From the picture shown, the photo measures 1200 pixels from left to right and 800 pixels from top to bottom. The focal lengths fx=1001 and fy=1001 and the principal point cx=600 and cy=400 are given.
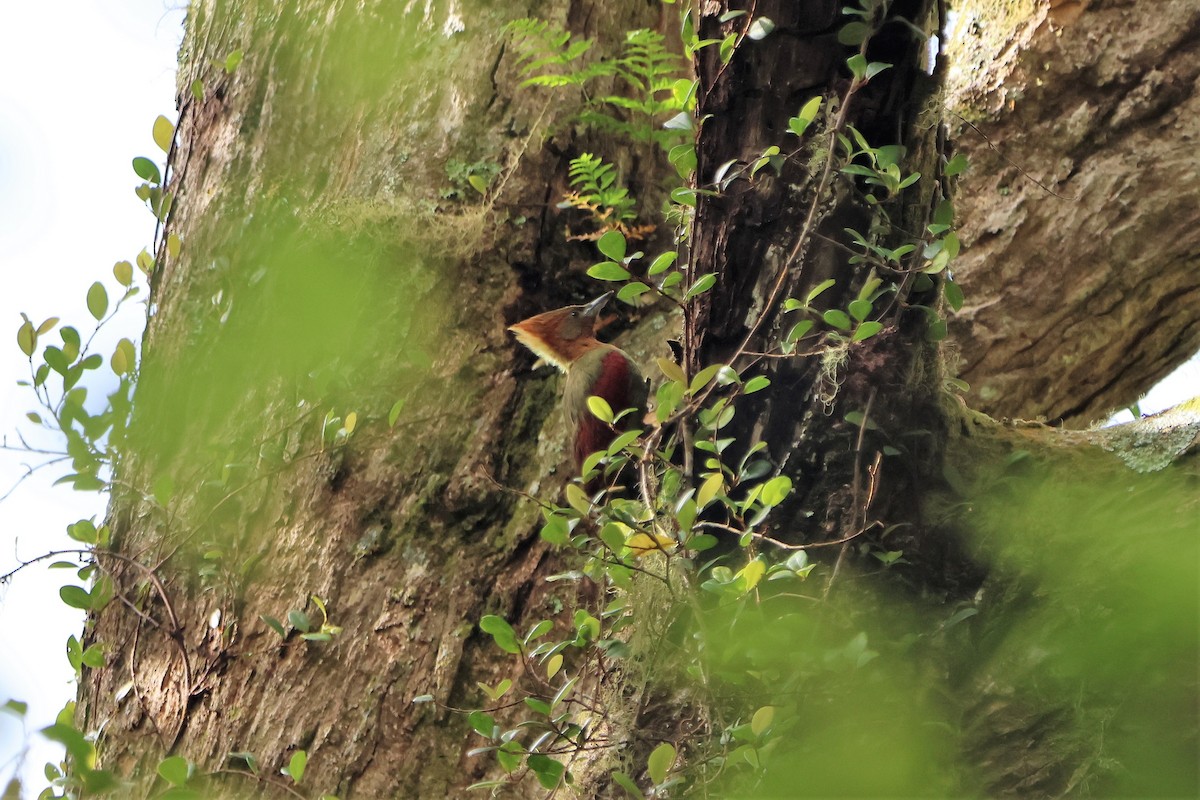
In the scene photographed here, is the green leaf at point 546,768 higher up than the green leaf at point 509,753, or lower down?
lower down

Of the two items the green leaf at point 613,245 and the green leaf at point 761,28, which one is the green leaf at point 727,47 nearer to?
the green leaf at point 761,28

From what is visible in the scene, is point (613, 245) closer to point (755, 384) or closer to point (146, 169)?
point (755, 384)

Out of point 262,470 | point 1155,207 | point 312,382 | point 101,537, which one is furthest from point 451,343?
point 1155,207

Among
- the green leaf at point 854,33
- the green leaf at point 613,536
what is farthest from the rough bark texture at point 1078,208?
the green leaf at point 613,536

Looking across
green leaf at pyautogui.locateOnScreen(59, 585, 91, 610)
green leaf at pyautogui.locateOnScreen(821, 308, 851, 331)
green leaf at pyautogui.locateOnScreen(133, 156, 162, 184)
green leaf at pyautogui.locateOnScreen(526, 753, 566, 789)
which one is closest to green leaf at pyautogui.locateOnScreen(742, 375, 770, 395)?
green leaf at pyautogui.locateOnScreen(821, 308, 851, 331)

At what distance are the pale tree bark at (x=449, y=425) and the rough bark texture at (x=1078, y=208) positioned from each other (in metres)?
1.27

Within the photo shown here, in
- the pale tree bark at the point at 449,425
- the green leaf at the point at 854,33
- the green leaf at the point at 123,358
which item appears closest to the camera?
the green leaf at the point at 854,33

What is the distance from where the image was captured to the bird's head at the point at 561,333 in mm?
3322

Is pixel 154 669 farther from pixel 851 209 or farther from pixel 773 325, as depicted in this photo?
pixel 851 209

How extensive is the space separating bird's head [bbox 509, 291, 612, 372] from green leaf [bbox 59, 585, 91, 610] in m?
1.49

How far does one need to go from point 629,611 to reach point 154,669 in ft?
5.33

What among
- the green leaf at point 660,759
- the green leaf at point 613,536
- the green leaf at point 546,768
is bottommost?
the green leaf at point 660,759

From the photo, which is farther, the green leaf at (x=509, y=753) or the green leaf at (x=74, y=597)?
the green leaf at (x=74, y=597)

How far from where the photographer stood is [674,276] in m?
2.21
